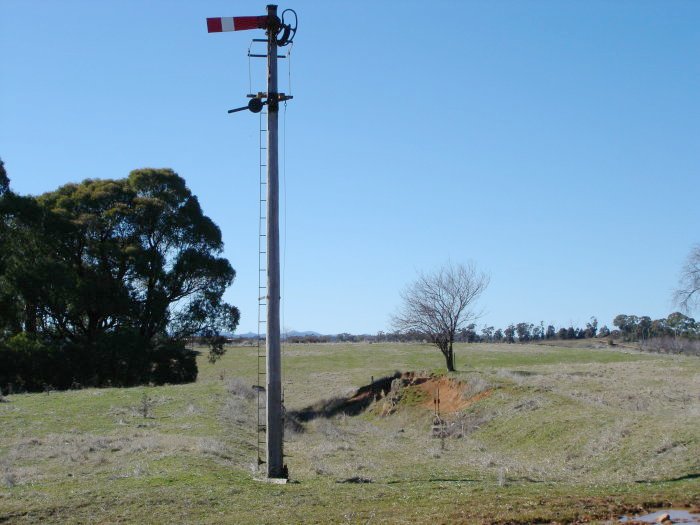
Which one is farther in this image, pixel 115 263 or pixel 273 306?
pixel 115 263

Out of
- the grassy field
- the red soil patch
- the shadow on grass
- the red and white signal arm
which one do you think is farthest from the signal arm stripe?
the shadow on grass

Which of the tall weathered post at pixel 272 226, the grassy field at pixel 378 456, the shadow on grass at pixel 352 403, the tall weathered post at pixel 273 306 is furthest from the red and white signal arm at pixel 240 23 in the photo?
the shadow on grass at pixel 352 403

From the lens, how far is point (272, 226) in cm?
1611

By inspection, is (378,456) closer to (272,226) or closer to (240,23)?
(272,226)

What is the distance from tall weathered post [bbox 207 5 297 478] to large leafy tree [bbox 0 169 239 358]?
31.1 metres

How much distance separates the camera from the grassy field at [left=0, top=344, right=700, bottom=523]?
37.7 ft

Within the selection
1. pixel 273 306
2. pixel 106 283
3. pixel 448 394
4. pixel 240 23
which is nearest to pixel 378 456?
pixel 273 306

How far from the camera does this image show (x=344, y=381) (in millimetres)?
56125

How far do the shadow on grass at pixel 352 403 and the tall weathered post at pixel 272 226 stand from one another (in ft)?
91.8

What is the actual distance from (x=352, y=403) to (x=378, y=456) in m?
24.5

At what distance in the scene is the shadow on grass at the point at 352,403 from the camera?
45.0 m

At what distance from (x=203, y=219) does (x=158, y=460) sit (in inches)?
1347

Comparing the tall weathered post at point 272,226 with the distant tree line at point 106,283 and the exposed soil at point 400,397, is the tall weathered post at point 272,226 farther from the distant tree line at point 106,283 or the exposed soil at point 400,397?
the distant tree line at point 106,283

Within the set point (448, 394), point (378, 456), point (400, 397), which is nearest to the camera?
point (378, 456)
